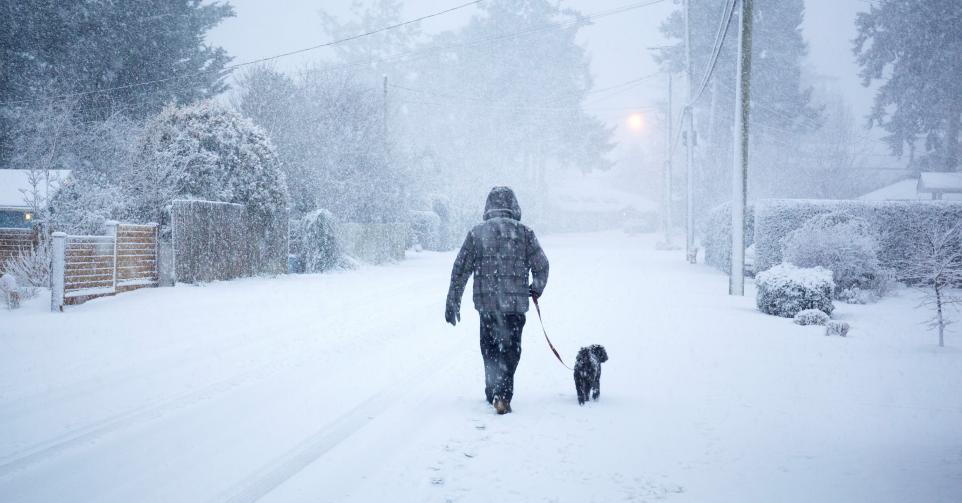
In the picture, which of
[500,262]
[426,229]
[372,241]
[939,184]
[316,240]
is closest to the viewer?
[500,262]

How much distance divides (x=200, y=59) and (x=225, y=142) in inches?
640

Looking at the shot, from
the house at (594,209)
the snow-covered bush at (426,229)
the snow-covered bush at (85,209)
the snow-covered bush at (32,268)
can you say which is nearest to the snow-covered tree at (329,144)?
the snow-covered bush at (426,229)

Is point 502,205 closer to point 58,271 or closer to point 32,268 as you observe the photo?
point 58,271

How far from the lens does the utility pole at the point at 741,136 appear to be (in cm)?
1331

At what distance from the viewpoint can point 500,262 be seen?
18.2ft

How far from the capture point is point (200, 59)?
3009 cm

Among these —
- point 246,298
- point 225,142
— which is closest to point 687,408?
point 246,298

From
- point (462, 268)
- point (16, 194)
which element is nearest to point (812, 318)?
point (462, 268)

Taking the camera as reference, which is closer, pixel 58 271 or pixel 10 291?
pixel 58 271

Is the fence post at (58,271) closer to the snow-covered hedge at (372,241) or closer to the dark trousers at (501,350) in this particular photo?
the dark trousers at (501,350)

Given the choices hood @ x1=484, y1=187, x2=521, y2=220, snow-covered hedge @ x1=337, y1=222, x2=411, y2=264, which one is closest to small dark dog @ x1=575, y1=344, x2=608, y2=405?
hood @ x1=484, y1=187, x2=521, y2=220

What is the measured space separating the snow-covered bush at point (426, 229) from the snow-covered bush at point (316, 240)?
560 inches

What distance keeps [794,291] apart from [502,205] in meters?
7.71

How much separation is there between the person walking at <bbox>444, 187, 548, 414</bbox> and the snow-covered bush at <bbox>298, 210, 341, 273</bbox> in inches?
574
